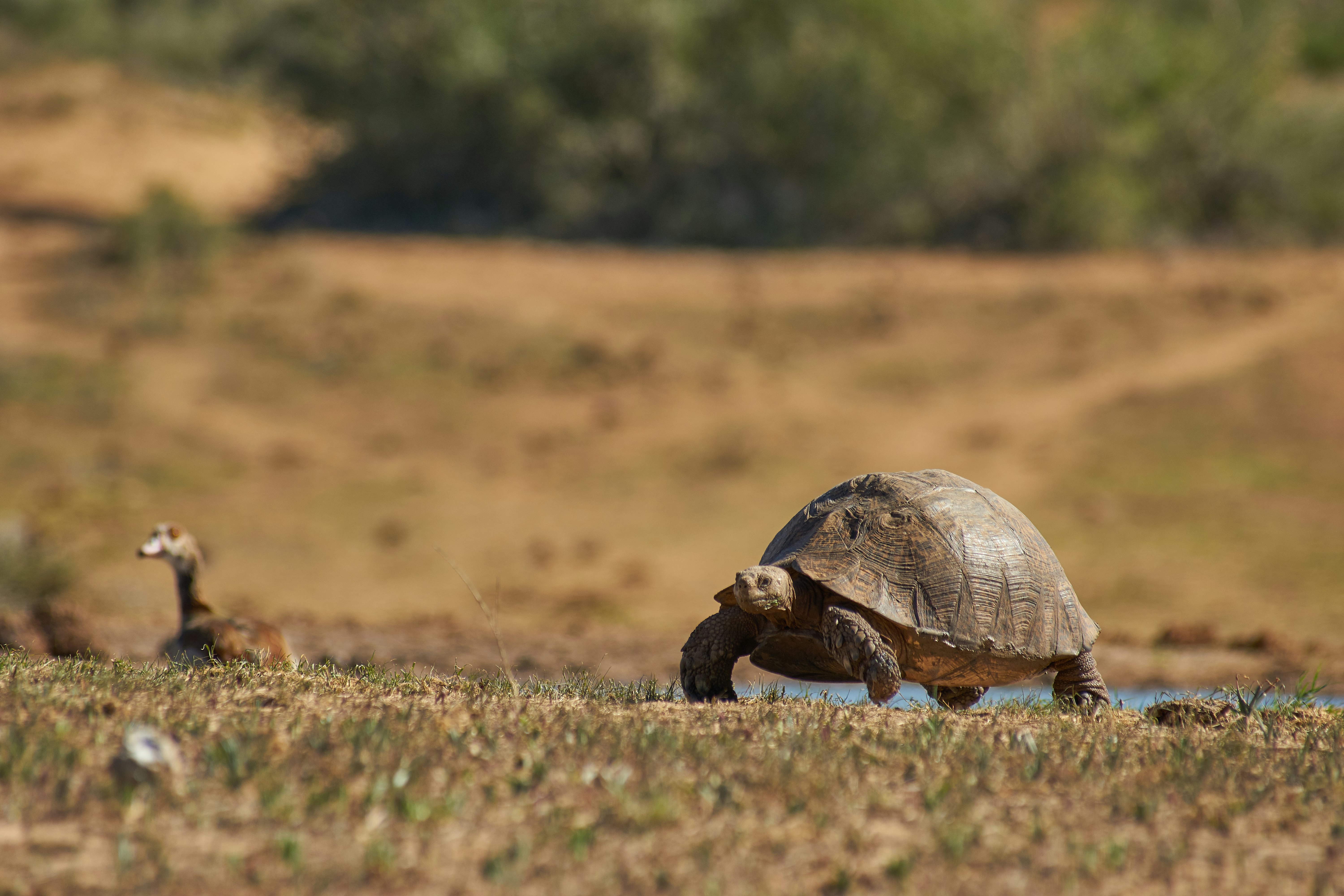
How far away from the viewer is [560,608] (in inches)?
550

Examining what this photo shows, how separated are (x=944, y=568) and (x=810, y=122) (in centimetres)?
2350

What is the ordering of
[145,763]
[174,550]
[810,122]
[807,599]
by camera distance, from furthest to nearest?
[810,122]
[174,550]
[807,599]
[145,763]

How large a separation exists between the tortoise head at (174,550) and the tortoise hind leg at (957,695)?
4.33m

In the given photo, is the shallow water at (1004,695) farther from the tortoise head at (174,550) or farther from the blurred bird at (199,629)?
the tortoise head at (174,550)

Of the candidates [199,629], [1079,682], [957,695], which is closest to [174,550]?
[199,629]

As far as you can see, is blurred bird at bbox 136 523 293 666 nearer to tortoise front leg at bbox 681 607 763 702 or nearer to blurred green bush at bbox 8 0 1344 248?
tortoise front leg at bbox 681 607 763 702

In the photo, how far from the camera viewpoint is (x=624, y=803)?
158 inches

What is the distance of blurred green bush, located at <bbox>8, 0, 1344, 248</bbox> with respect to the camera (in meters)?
28.2

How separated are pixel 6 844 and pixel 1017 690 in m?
8.67

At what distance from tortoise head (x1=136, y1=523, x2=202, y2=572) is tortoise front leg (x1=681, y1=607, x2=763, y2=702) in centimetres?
336

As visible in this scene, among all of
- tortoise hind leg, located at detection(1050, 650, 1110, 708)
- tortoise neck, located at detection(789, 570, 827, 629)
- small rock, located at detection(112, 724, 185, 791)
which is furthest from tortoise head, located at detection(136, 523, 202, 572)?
tortoise hind leg, located at detection(1050, 650, 1110, 708)

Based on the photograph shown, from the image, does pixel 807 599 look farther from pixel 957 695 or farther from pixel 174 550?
pixel 174 550

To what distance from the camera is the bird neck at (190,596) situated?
7.91 m

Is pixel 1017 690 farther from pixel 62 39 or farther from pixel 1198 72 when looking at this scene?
pixel 62 39
